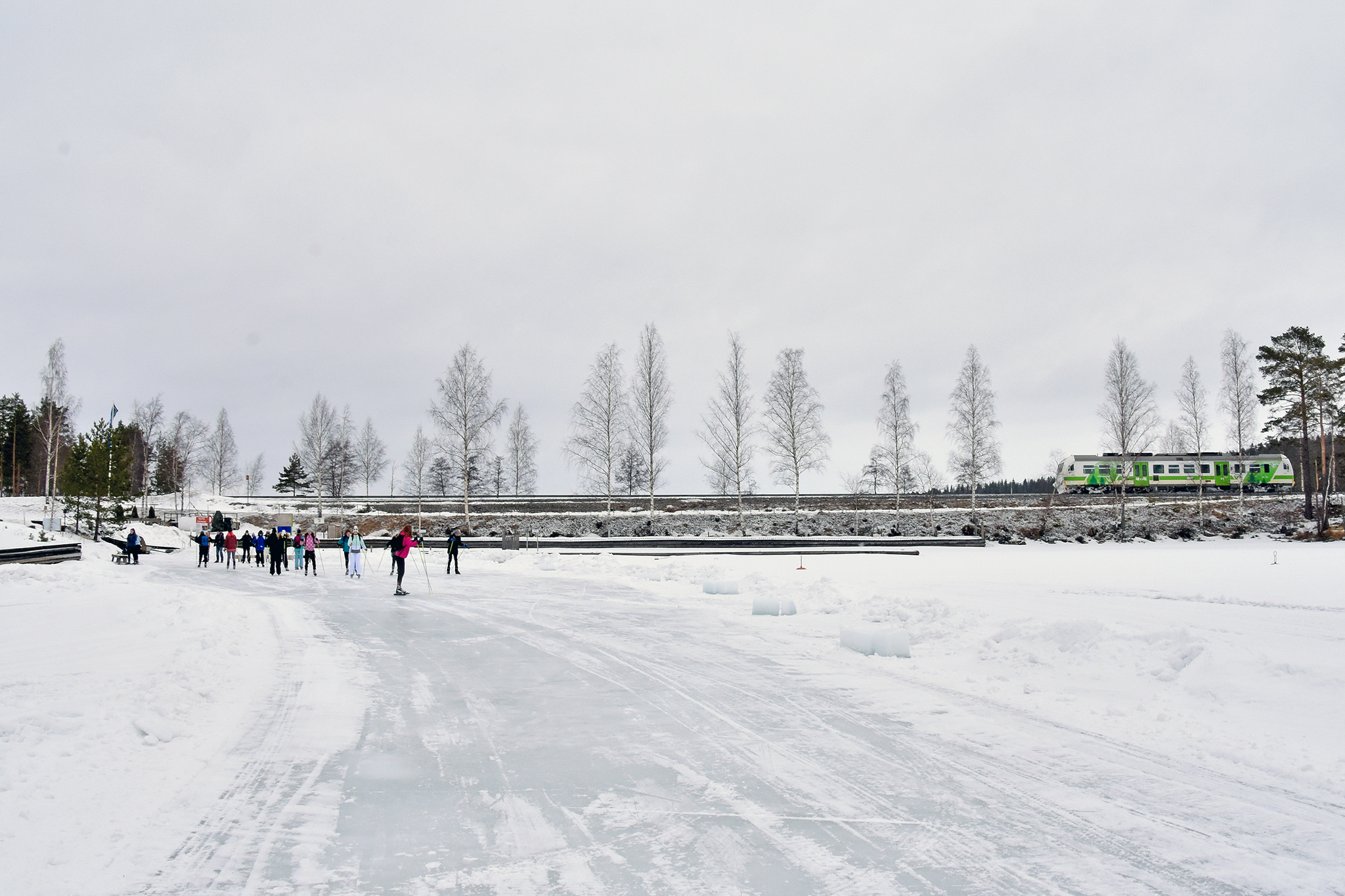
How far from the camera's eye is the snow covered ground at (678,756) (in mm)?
3828

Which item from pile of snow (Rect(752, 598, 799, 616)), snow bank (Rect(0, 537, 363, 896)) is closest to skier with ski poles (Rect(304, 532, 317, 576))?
snow bank (Rect(0, 537, 363, 896))

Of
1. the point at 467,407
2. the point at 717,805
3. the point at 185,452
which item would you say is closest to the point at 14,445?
the point at 185,452

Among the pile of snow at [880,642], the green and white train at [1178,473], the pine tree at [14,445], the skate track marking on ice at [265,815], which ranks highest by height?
the pine tree at [14,445]

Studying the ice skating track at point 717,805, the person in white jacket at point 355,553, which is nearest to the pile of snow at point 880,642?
the ice skating track at point 717,805

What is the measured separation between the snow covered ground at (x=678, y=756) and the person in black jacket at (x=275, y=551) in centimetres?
1252

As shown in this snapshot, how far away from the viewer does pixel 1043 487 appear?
12475 cm

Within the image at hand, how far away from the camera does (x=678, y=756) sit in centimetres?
566

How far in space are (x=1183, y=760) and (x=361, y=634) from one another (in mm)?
11162

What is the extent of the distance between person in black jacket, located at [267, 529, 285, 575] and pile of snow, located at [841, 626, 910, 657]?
2190cm

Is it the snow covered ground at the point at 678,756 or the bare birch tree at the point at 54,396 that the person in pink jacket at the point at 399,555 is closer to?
the snow covered ground at the point at 678,756

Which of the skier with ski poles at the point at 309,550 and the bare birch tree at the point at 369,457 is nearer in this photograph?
the skier with ski poles at the point at 309,550

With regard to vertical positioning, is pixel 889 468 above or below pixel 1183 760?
above

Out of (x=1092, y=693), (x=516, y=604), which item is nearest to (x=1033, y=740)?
(x=1092, y=693)

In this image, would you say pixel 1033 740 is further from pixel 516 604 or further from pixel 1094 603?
pixel 516 604
